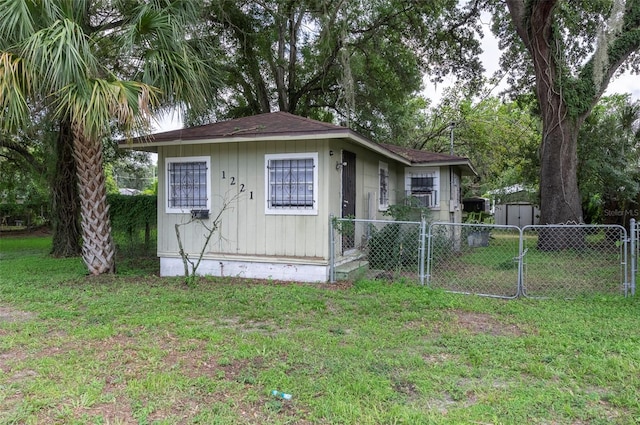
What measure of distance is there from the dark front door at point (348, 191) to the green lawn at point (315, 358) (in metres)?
1.88

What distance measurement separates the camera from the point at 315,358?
352 centimetres

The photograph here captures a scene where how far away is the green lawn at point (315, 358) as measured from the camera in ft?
8.79

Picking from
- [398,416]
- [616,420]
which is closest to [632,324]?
[616,420]

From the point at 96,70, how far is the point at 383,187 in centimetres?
621

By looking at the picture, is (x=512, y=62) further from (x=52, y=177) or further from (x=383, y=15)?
(x=52, y=177)

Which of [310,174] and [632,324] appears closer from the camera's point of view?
[632,324]

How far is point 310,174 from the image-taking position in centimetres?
688

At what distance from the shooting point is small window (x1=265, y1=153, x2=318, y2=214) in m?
6.86

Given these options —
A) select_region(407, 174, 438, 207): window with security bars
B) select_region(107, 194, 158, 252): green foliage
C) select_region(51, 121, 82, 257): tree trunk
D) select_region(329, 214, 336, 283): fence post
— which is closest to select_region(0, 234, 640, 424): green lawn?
select_region(329, 214, 336, 283): fence post

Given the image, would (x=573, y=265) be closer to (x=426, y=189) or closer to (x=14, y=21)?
(x=426, y=189)

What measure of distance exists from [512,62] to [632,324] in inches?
496

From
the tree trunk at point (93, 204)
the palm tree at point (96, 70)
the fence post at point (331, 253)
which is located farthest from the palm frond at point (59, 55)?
the fence post at point (331, 253)

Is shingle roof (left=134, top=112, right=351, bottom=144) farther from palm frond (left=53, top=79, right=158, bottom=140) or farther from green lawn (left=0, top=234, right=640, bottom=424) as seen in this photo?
green lawn (left=0, top=234, right=640, bottom=424)

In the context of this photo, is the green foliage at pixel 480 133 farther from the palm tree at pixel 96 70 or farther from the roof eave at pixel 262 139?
the palm tree at pixel 96 70
